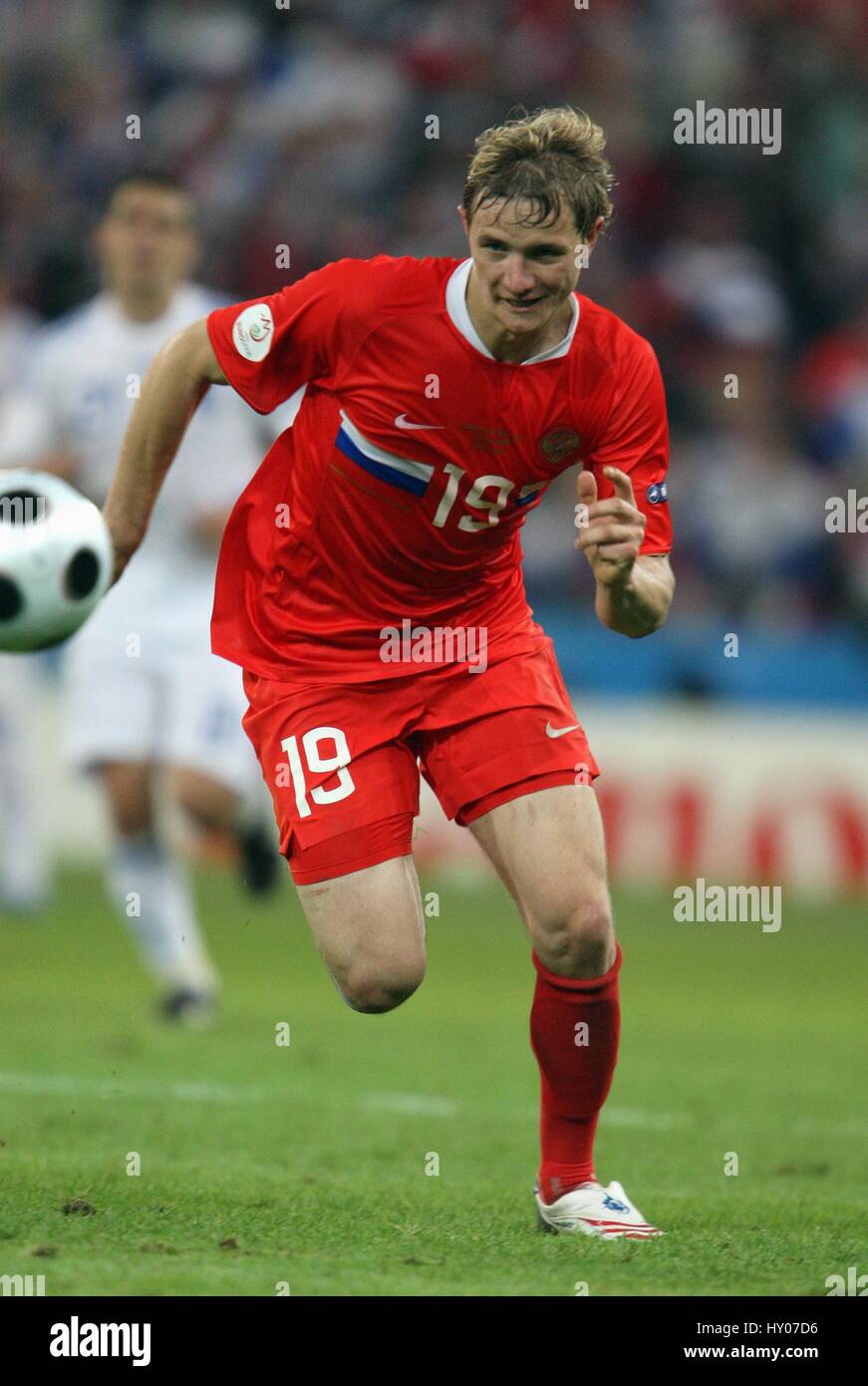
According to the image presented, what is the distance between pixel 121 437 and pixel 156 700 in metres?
0.99

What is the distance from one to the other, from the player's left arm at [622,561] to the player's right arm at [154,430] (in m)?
0.88

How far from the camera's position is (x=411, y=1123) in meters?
6.08

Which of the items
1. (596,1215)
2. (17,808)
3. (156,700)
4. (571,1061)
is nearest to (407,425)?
(571,1061)

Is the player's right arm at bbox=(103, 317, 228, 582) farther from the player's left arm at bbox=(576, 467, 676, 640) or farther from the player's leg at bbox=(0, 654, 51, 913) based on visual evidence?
the player's leg at bbox=(0, 654, 51, 913)

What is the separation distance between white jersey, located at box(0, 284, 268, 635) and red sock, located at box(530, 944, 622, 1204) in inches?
153

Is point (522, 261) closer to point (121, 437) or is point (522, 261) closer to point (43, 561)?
point (43, 561)

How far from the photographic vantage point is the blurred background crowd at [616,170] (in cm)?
1269

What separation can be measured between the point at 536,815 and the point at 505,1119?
1977 mm

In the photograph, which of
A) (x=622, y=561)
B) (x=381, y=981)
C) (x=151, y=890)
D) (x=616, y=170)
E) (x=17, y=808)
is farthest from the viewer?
(x=616, y=170)

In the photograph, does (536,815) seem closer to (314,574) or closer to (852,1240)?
(314,574)

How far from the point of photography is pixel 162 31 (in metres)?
15.7

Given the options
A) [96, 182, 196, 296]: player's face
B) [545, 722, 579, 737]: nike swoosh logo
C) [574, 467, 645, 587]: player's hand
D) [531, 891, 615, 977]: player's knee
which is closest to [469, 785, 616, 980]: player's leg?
[531, 891, 615, 977]: player's knee

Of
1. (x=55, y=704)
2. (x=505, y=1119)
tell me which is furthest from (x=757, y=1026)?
(x=55, y=704)

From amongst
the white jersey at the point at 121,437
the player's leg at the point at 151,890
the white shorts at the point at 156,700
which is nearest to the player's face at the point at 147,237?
the white jersey at the point at 121,437
